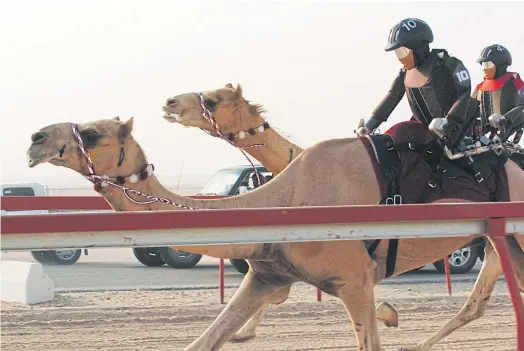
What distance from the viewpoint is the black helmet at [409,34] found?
7.42 metres

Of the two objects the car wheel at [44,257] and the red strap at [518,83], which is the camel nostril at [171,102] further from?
the car wheel at [44,257]

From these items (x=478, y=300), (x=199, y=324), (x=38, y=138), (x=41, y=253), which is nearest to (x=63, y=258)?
(x=41, y=253)

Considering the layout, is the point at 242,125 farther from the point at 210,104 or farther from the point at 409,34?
the point at 409,34

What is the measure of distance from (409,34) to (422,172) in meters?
1.06

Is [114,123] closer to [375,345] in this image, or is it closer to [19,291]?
[375,345]

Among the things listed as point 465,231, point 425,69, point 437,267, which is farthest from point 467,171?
point 437,267

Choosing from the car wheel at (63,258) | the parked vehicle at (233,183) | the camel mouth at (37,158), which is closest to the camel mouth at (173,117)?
the camel mouth at (37,158)

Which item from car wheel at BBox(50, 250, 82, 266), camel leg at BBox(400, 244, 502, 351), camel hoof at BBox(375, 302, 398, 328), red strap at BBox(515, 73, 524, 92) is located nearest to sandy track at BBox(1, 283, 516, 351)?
camel leg at BBox(400, 244, 502, 351)

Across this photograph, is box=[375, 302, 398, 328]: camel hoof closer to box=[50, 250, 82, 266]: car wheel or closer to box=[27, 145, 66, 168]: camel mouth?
box=[27, 145, 66, 168]: camel mouth

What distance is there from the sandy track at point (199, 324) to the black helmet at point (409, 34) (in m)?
2.82

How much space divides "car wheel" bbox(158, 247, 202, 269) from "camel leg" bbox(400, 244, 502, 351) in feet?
25.8

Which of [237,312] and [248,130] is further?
[248,130]

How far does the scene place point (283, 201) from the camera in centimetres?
673

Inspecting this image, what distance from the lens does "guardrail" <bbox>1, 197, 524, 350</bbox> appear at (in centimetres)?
459
